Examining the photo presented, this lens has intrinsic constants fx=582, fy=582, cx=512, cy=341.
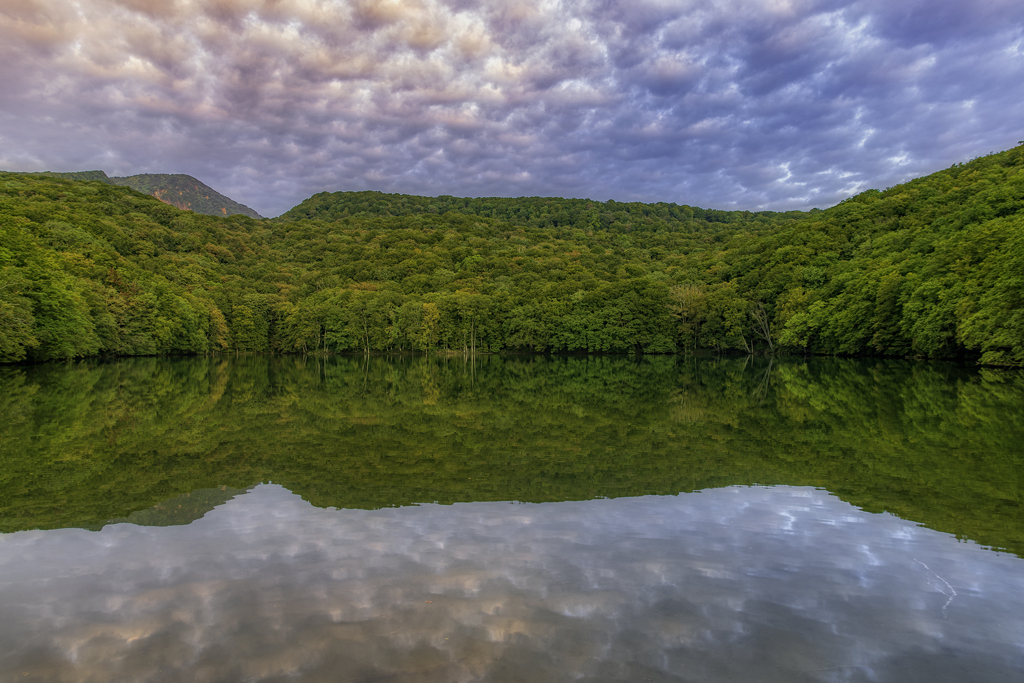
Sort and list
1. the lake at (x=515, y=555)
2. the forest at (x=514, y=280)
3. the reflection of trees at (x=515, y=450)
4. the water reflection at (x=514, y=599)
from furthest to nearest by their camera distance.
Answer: the forest at (x=514, y=280)
the reflection of trees at (x=515, y=450)
the lake at (x=515, y=555)
the water reflection at (x=514, y=599)

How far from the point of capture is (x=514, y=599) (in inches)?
208

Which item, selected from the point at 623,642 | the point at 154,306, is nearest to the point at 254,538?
the point at 623,642

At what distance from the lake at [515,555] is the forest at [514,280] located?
3792cm

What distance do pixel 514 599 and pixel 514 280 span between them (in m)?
110

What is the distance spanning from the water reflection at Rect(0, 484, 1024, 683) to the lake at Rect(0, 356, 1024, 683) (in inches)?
1.0

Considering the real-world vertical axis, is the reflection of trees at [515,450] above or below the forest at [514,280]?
below

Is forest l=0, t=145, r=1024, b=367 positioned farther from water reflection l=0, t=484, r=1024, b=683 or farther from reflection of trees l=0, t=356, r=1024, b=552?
water reflection l=0, t=484, r=1024, b=683

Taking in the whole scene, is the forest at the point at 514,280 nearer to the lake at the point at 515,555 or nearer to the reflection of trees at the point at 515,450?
the reflection of trees at the point at 515,450

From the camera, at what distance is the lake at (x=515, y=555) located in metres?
4.34

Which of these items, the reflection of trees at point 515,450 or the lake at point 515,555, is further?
the reflection of trees at point 515,450

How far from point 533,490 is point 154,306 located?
254 ft

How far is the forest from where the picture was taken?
1890 inches

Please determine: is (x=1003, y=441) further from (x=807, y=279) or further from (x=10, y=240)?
(x=807, y=279)

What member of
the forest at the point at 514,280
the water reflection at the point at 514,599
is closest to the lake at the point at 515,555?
the water reflection at the point at 514,599
